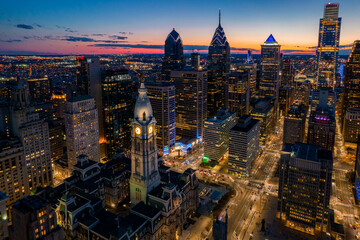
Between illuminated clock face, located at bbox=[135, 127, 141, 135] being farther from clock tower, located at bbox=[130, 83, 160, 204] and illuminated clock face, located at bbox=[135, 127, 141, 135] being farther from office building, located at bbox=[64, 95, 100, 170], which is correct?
office building, located at bbox=[64, 95, 100, 170]

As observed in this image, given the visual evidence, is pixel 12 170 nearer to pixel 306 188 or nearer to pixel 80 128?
pixel 80 128

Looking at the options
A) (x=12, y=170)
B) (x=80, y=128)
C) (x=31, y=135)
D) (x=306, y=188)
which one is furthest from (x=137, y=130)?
(x=306, y=188)

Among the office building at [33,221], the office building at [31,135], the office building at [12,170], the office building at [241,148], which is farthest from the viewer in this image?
the office building at [241,148]

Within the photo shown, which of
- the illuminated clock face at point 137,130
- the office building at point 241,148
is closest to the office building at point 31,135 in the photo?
the illuminated clock face at point 137,130

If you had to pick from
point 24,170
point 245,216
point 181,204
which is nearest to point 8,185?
point 24,170

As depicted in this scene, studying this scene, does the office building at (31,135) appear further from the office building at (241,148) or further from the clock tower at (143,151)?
the office building at (241,148)

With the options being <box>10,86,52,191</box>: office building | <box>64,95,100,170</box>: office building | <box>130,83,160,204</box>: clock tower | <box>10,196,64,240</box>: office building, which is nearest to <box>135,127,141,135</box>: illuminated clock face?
<box>130,83,160,204</box>: clock tower
